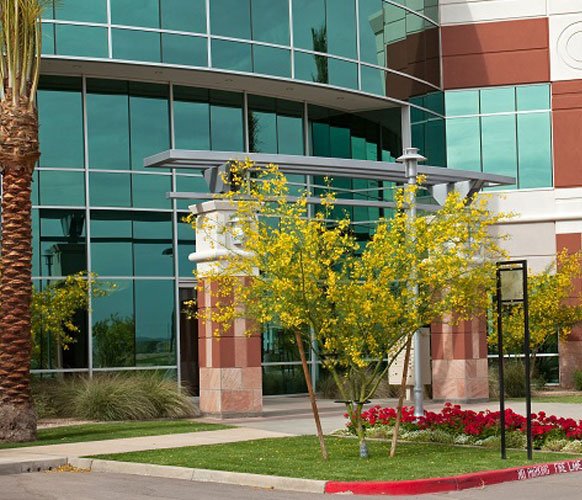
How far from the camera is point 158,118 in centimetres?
3169

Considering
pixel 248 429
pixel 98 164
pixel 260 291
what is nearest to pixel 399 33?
pixel 98 164

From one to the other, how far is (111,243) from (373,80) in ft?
30.3

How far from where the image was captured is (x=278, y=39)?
31797 mm

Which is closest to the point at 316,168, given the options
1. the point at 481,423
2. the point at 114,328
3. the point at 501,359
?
the point at 114,328

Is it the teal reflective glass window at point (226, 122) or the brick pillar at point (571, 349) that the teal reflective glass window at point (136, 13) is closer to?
the teal reflective glass window at point (226, 122)

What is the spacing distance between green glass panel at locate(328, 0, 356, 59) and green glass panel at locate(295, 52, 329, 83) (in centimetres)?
55

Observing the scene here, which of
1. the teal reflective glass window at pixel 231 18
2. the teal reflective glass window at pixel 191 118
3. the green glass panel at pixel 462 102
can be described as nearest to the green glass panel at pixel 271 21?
the teal reflective glass window at pixel 231 18

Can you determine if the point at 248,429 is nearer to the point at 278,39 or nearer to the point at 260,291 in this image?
the point at 260,291

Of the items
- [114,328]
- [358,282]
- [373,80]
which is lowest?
[114,328]

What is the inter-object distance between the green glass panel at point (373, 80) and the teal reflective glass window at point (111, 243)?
8.08 meters

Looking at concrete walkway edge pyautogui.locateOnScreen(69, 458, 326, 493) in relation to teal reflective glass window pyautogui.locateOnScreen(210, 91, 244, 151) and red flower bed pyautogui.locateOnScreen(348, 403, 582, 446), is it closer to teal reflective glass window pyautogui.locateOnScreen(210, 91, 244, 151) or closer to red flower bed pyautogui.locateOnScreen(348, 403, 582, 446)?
red flower bed pyautogui.locateOnScreen(348, 403, 582, 446)

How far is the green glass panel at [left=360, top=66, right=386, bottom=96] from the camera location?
33934 mm

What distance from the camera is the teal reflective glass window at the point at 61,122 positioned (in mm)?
30141

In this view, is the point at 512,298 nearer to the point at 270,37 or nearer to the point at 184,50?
the point at 184,50
